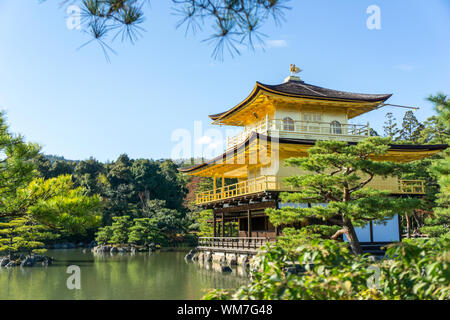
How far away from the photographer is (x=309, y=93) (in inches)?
610

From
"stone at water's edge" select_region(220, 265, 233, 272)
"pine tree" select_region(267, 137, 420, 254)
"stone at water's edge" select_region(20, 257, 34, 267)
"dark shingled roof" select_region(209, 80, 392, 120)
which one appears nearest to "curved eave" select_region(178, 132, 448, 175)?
"dark shingled roof" select_region(209, 80, 392, 120)

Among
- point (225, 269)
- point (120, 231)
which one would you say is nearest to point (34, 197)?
point (225, 269)

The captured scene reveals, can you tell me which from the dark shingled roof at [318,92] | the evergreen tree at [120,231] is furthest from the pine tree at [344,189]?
the evergreen tree at [120,231]

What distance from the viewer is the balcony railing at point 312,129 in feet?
48.0

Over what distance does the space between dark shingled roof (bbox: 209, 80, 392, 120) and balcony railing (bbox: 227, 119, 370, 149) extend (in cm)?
106

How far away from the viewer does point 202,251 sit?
18531mm

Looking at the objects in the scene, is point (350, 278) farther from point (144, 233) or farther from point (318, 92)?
point (144, 233)

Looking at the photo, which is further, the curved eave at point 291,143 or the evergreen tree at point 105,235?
the evergreen tree at point 105,235

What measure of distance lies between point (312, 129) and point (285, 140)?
9.40 feet

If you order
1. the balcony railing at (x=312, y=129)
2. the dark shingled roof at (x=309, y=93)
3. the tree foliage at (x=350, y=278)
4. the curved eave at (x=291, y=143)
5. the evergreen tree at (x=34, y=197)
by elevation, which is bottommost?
the tree foliage at (x=350, y=278)

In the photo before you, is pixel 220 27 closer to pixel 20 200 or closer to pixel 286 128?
pixel 20 200

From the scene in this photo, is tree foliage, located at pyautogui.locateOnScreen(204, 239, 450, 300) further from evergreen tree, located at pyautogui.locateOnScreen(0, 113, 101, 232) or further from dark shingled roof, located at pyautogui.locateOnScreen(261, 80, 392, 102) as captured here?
dark shingled roof, located at pyautogui.locateOnScreen(261, 80, 392, 102)

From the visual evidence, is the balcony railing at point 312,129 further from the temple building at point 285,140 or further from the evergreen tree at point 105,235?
the evergreen tree at point 105,235
